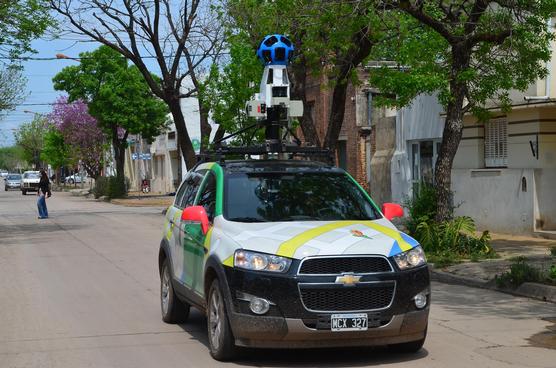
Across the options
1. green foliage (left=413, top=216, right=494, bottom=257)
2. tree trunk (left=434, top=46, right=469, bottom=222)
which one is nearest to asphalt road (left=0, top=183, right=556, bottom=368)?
green foliage (left=413, top=216, right=494, bottom=257)

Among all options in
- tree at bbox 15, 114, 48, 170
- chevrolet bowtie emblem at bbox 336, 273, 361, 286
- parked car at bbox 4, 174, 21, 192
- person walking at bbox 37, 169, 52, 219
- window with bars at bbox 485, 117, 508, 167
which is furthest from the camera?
tree at bbox 15, 114, 48, 170

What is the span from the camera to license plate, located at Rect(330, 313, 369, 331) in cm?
695

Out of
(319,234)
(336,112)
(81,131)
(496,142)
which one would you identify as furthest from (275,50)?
(81,131)

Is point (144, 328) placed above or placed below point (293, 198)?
below

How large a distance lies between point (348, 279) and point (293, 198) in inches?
60.3

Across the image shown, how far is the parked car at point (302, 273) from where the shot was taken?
695cm

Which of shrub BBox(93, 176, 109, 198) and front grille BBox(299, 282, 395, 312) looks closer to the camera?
front grille BBox(299, 282, 395, 312)

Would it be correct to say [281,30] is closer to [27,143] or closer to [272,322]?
[272,322]

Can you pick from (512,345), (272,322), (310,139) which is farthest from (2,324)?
(310,139)

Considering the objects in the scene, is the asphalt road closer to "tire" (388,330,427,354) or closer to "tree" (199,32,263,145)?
"tire" (388,330,427,354)

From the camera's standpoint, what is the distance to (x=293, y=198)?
325 inches

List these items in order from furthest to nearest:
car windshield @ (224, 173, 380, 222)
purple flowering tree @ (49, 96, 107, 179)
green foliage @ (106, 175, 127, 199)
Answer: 1. purple flowering tree @ (49, 96, 107, 179)
2. green foliage @ (106, 175, 127, 199)
3. car windshield @ (224, 173, 380, 222)

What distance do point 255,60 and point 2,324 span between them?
16.0 m

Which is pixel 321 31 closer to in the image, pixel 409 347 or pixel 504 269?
pixel 504 269
